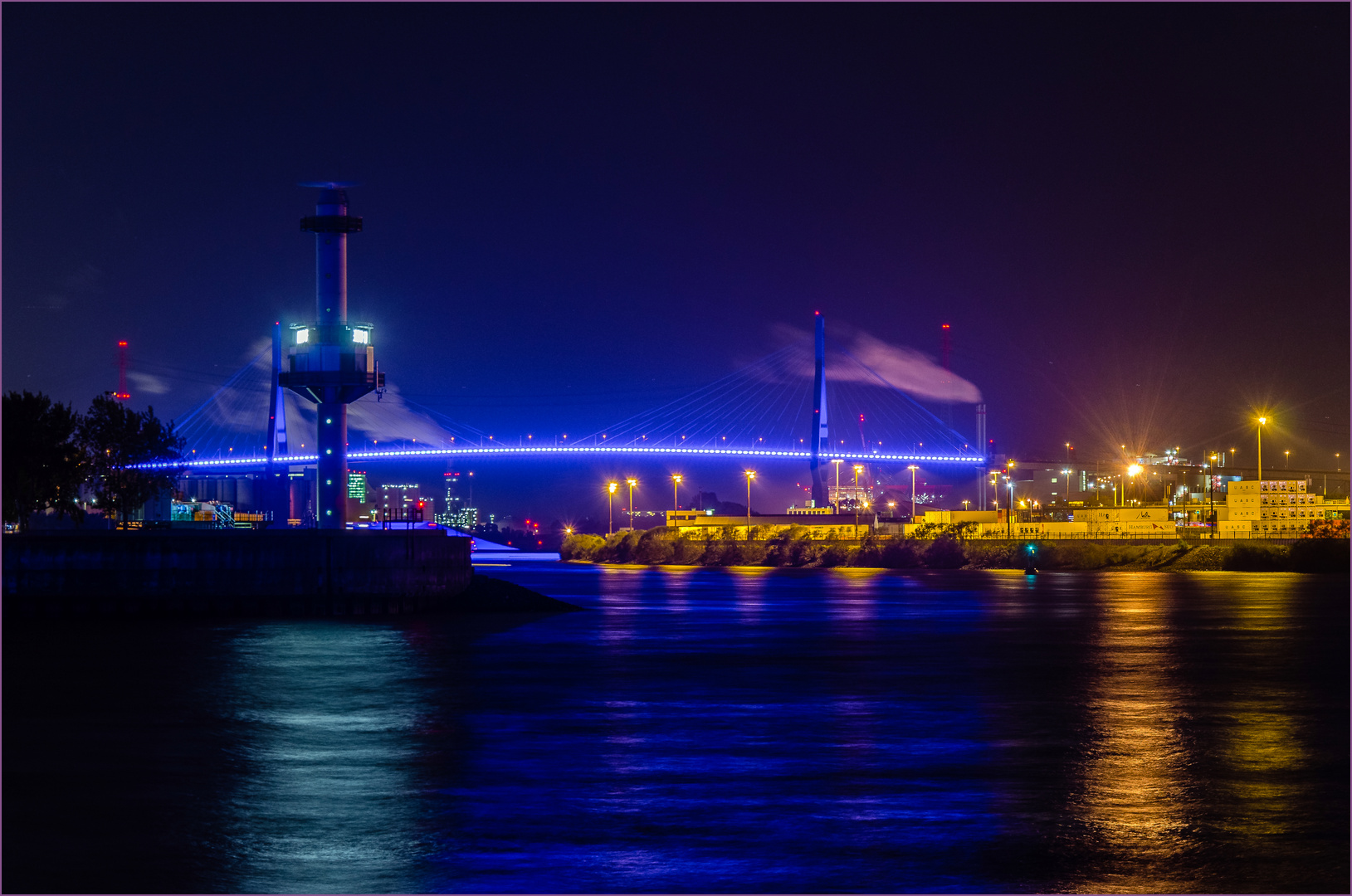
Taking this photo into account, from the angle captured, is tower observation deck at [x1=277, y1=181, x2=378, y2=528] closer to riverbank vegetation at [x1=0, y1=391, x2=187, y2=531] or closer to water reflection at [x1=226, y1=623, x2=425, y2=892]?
riverbank vegetation at [x1=0, y1=391, x2=187, y2=531]

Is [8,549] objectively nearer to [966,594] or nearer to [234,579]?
[234,579]

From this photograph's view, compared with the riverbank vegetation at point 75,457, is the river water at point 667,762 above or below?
below

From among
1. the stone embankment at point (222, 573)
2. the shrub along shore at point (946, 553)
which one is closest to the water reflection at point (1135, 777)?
the stone embankment at point (222, 573)

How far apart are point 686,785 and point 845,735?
4045 mm

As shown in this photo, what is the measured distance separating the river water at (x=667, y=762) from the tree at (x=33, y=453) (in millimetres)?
8752

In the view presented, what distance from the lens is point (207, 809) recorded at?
40.1 feet

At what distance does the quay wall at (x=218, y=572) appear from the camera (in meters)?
33.5

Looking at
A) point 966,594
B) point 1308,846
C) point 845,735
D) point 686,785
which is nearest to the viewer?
point 1308,846

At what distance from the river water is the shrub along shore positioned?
4566 cm

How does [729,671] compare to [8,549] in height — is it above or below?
below

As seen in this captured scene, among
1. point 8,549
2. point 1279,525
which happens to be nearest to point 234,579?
point 8,549

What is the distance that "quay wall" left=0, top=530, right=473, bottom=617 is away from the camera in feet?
110

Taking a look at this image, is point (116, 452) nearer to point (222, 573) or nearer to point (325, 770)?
point (222, 573)

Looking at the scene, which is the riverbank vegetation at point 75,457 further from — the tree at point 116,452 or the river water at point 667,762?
the river water at point 667,762
